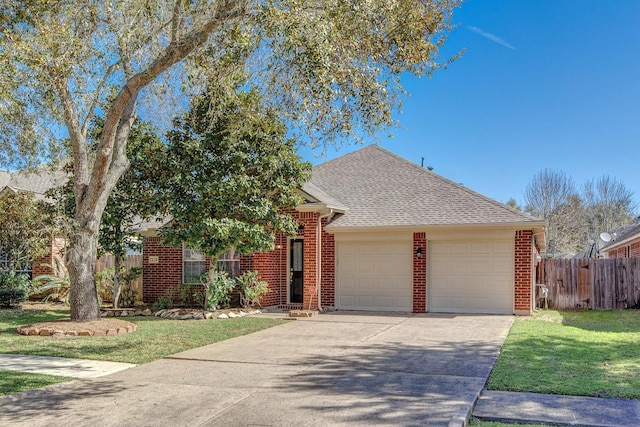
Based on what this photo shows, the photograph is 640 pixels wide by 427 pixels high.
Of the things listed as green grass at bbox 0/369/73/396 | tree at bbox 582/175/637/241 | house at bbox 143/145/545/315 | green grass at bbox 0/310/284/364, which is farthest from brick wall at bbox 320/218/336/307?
tree at bbox 582/175/637/241

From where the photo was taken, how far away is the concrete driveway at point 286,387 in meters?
5.53

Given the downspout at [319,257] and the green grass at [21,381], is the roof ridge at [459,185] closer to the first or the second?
the downspout at [319,257]

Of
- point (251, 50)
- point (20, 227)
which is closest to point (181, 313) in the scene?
point (20, 227)

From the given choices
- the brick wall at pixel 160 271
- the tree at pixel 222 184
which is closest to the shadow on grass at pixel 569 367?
the tree at pixel 222 184

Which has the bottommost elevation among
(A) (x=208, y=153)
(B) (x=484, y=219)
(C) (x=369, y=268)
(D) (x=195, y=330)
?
(D) (x=195, y=330)

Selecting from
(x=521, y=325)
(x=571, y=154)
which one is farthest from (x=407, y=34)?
(x=571, y=154)

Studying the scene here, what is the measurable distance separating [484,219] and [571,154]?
80.1ft

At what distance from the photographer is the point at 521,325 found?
40.0 feet

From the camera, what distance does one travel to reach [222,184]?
45.0 feet

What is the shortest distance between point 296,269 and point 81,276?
6.69 metres

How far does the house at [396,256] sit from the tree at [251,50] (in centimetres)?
659

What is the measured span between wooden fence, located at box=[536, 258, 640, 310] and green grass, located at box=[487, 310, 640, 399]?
14.7 feet

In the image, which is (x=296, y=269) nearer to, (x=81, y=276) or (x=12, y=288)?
(x=81, y=276)

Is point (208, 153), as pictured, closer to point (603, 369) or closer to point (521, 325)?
point (521, 325)
